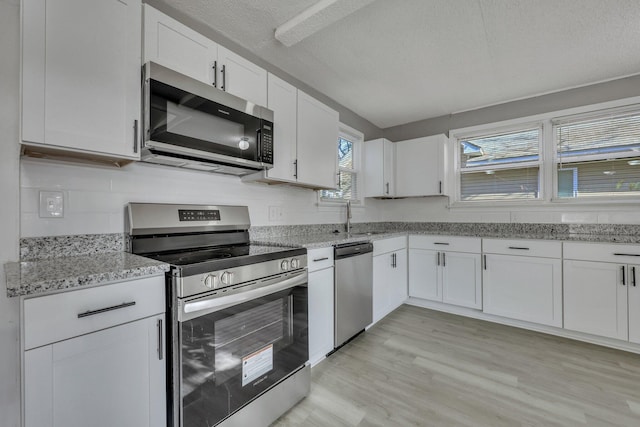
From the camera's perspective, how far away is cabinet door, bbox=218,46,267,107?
1810 millimetres

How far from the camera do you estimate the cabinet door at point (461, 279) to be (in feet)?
9.94

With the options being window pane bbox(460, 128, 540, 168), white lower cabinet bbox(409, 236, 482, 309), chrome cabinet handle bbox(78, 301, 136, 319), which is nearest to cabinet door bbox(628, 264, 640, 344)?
white lower cabinet bbox(409, 236, 482, 309)

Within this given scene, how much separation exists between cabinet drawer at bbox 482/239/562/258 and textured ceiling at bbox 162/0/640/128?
168 cm

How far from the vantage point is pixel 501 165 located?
Result: 11.5 ft

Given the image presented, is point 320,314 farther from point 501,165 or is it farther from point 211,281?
point 501,165

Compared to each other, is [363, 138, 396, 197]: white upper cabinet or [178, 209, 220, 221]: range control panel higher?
[363, 138, 396, 197]: white upper cabinet

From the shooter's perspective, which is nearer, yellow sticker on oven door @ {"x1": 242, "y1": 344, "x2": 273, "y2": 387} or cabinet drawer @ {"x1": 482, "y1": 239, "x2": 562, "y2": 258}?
yellow sticker on oven door @ {"x1": 242, "y1": 344, "x2": 273, "y2": 387}

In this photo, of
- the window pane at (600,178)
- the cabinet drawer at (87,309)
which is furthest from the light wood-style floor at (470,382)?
the window pane at (600,178)

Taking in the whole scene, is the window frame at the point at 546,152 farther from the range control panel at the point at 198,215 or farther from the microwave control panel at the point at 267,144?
the range control panel at the point at 198,215

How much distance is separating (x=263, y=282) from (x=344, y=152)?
101 inches

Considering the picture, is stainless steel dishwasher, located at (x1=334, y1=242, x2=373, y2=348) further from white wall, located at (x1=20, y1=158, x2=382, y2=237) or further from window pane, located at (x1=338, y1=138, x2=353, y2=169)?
window pane, located at (x1=338, y1=138, x2=353, y2=169)

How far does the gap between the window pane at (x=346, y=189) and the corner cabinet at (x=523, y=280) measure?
1654 millimetres

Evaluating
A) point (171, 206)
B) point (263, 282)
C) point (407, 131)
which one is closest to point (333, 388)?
point (263, 282)

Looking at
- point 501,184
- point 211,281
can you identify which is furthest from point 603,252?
point 211,281
